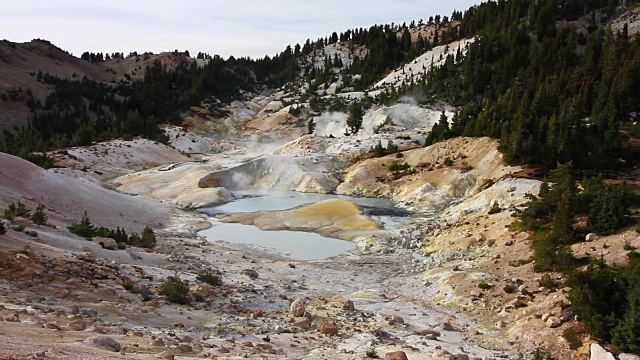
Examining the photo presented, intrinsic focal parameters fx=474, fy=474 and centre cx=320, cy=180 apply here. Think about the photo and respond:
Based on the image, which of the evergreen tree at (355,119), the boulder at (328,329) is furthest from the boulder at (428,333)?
the evergreen tree at (355,119)

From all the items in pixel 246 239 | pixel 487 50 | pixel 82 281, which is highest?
pixel 487 50

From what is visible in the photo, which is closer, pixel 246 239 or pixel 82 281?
pixel 82 281

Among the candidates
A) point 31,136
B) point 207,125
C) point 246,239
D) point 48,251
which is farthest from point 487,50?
point 48,251

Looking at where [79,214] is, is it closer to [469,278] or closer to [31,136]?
[469,278]

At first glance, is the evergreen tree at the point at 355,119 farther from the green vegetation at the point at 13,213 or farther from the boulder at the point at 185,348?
the boulder at the point at 185,348

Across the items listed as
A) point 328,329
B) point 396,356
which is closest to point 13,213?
point 328,329

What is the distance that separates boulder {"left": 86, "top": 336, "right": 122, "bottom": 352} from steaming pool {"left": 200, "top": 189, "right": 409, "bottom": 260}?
56.8ft

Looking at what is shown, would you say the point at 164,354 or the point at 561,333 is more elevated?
the point at 164,354

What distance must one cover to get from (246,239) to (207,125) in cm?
7101

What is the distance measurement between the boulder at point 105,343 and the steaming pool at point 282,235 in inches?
682

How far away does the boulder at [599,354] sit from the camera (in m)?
11.7

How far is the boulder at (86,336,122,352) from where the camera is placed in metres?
8.23

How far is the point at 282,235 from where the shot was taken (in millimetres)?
30656

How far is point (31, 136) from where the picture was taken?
6294 centimetres
